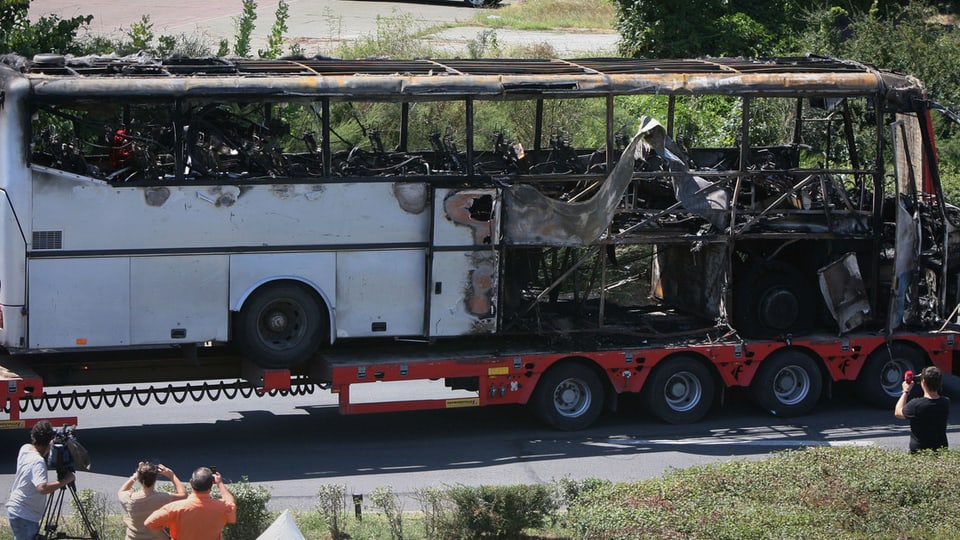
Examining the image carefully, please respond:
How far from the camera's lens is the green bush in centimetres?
934

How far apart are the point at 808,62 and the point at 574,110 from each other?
8.10 metres

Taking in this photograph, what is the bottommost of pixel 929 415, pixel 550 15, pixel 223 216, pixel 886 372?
pixel 886 372

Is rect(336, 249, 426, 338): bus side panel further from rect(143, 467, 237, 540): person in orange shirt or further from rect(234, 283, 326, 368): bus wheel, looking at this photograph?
rect(143, 467, 237, 540): person in orange shirt

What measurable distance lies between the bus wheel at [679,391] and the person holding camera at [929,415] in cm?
339

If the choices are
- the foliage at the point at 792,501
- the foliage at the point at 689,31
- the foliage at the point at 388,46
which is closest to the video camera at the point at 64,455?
the foliage at the point at 792,501

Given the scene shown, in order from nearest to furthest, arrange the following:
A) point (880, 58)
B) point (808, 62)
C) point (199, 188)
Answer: point (199, 188) → point (808, 62) → point (880, 58)

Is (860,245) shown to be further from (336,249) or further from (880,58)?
(880,58)

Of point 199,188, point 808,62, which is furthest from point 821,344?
point 199,188

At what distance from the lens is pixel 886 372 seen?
1452 cm

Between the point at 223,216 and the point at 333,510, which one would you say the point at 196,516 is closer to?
the point at 333,510

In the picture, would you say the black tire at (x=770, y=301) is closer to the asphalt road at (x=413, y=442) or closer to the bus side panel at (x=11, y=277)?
the asphalt road at (x=413, y=442)

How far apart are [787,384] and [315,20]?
21.3 metres

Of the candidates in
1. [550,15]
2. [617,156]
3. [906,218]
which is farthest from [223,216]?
[550,15]

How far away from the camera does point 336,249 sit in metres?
12.5
